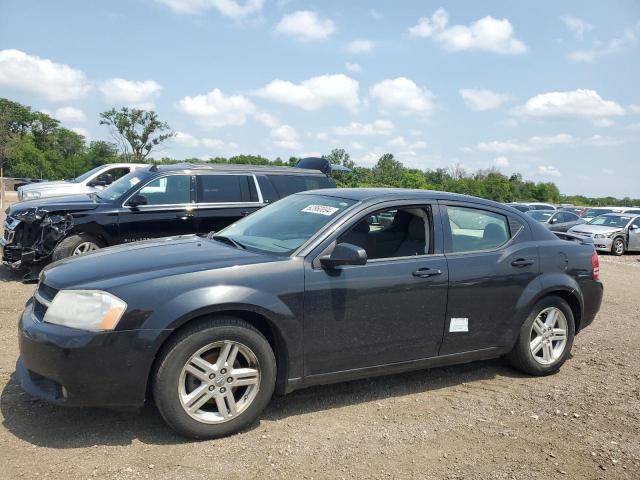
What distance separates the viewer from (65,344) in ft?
10.3

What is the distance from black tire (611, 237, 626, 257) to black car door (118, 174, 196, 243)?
15.7 meters

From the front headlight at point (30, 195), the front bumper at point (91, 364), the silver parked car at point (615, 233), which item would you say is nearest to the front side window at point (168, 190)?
the front bumper at point (91, 364)

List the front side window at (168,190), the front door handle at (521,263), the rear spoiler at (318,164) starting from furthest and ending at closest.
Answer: the rear spoiler at (318,164) → the front side window at (168,190) → the front door handle at (521,263)

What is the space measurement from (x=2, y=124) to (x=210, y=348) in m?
64.8

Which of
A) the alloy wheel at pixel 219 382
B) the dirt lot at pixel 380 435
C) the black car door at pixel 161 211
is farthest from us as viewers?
the black car door at pixel 161 211

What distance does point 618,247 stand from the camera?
18.6 meters

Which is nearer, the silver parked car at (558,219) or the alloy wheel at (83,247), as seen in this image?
the alloy wheel at (83,247)

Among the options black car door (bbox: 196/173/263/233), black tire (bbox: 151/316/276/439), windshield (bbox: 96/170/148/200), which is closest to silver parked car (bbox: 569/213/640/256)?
black car door (bbox: 196/173/263/233)

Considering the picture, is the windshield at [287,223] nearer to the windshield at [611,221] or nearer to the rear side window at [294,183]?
the rear side window at [294,183]

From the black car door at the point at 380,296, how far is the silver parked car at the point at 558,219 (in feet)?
58.1

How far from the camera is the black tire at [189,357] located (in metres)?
3.26

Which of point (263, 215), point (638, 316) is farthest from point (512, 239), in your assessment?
point (638, 316)

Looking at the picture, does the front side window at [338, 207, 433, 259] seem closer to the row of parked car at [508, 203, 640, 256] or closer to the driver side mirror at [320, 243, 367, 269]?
the driver side mirror at [320, 243, 367, 269]

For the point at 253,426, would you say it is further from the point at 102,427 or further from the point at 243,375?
the point at 102,427
